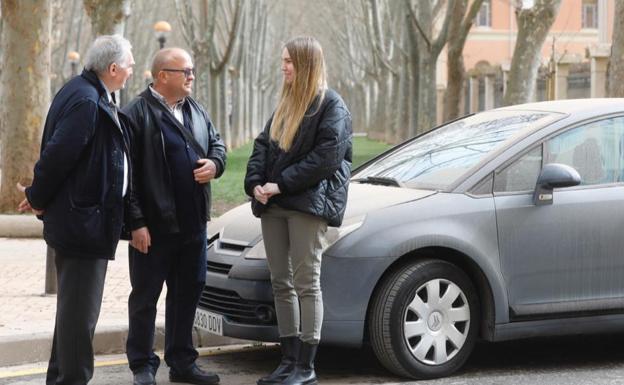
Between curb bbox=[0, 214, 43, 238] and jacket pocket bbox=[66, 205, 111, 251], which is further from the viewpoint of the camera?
curb bbox=[0, 214, 43, 238]

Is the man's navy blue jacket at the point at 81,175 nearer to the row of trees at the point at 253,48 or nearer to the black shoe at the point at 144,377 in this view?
the black shoe at the point at 144,377

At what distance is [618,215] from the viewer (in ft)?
24.0

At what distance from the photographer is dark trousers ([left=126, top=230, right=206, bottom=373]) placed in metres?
6.75

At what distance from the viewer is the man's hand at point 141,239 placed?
6551 mm

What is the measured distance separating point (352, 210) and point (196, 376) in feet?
4.30

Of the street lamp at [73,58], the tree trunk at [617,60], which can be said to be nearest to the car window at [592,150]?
the tree trunk at [617,60]

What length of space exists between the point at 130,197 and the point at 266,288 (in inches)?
37.9

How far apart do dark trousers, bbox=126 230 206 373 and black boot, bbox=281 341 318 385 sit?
2.17 feet

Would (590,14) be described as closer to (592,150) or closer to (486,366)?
(592,150)

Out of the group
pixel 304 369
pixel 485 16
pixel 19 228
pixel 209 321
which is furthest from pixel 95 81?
pixel 485 16

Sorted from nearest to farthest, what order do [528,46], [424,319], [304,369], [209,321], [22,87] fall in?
[304,369] → [424,319] → [209,321] → [22,87] → [528,46]

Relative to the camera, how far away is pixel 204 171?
263 inches

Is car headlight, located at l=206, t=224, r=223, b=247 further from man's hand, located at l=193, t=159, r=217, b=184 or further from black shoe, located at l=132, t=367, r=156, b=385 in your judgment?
black shoe, located at l=132, t=367, r=156, b=385

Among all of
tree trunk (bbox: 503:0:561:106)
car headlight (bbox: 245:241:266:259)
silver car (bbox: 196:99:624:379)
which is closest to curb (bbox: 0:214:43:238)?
silver car (bbox: 196:99:624:379)
